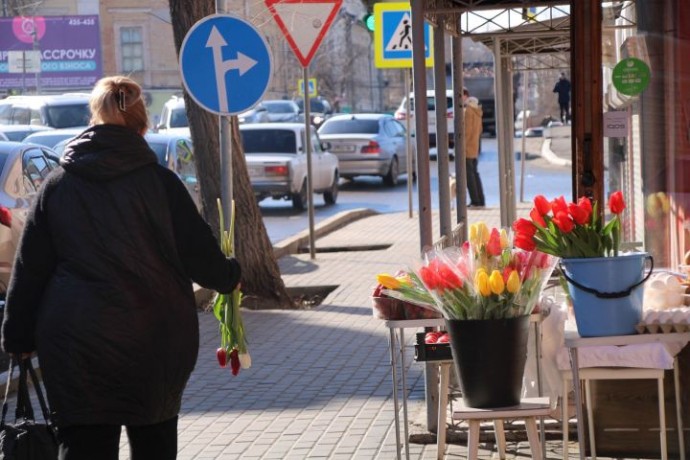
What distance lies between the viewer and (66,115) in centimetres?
3030

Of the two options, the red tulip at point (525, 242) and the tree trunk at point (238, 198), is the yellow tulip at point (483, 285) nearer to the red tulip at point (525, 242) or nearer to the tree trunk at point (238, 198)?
the red tulip at point (525, 242)

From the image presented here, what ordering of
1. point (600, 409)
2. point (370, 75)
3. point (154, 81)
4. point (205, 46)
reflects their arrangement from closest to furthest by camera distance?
point (600, 409) → point (205, 46) → point (154, 81) → point (370, 75)

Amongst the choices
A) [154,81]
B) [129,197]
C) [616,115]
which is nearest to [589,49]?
[616,115]

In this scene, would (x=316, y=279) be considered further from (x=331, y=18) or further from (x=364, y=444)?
(x=364, y=444)

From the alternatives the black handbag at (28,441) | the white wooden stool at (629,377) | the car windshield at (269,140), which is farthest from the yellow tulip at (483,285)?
the car windshield at (269,140)

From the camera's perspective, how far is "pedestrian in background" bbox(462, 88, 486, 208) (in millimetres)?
22516

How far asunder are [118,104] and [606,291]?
71.1 inches

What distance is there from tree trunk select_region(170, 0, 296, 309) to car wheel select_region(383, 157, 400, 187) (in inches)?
728

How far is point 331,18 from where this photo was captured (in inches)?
559

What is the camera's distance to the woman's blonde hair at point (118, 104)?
188 inches

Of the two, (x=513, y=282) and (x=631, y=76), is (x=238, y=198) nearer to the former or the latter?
(x=631, y=76)

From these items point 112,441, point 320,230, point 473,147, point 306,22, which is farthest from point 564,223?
point 473,147

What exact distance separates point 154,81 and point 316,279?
45.9 metres

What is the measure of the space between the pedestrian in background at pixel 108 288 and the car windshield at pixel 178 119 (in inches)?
1124
